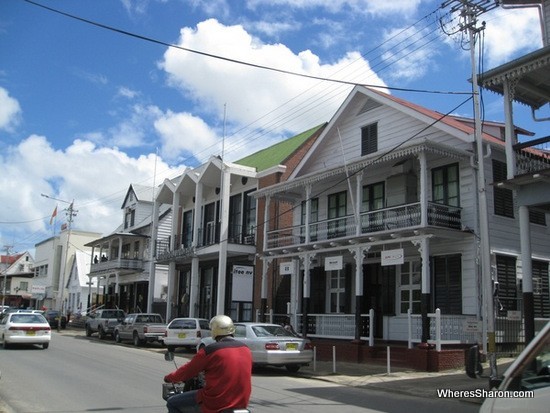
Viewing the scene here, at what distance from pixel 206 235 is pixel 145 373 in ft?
61.3

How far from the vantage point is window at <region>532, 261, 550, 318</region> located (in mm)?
19156

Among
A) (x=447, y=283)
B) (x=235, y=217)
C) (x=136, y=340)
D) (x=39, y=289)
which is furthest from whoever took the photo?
(x=39, y=289)

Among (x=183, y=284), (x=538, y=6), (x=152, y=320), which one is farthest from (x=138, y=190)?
(x=538, y=6)

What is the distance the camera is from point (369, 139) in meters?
23.1

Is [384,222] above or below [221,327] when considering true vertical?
above

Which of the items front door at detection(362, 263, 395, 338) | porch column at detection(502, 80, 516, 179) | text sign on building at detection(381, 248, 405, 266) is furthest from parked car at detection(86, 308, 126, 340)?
porch column at detection(502, 80, 516, 179)

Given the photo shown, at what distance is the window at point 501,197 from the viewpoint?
19.3 meters

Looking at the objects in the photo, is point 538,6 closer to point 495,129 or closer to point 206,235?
point 495,129

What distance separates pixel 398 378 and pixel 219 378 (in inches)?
445

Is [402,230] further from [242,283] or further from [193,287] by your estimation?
[193,287]

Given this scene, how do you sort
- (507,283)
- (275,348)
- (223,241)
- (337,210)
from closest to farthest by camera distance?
(275,348) → (507,283) → (337,210) → (223,241)

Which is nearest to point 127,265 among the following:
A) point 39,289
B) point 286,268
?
point 286,268

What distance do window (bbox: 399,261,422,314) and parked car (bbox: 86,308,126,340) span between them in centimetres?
1660

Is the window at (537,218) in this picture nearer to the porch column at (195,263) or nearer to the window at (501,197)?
the window at (501,197)
